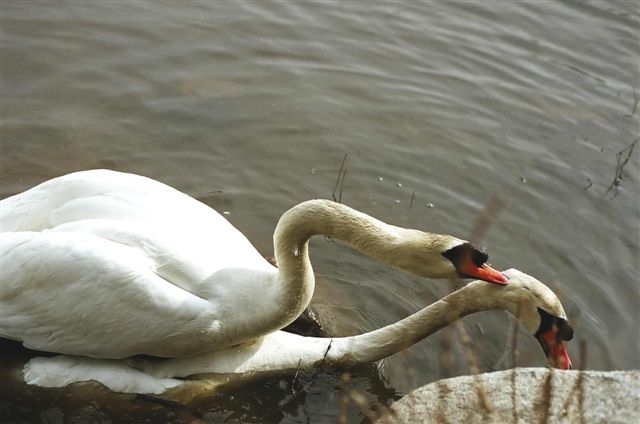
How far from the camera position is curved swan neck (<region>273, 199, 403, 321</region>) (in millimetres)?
5527

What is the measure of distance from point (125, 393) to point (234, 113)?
392 centimetres

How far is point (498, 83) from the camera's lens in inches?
400

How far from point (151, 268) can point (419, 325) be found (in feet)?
5.79

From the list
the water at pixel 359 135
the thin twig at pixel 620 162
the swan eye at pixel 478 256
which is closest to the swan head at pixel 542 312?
the water at pixel 359 135

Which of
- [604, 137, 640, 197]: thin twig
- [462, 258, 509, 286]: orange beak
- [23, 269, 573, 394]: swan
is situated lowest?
[23, 269, 573, 394]: swan

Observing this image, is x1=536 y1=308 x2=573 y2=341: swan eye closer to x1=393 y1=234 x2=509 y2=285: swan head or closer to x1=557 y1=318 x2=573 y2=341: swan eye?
x1=557 y1=318 x2=573 y2=341: swan eye

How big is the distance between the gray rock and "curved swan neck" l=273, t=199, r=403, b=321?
0.87m

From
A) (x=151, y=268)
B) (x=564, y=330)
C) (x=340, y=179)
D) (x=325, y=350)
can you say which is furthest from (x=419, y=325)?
(x=340, y=179)

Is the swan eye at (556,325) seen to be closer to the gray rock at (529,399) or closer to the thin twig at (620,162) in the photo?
the gray rock at (529,399)

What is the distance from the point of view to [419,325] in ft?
19.6

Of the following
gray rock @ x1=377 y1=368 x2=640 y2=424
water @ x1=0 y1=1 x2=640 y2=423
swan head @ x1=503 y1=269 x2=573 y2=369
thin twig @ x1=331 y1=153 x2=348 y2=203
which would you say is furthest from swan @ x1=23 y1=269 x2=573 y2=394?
thin twig @ x1=331 y1=153 x2=348 y2=203

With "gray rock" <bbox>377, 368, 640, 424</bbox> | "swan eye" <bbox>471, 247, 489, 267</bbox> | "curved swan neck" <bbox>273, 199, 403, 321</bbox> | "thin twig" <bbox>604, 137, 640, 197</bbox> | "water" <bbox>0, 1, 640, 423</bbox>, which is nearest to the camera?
"gray rock" <bbox>377, 368, 640, 424</bbox>

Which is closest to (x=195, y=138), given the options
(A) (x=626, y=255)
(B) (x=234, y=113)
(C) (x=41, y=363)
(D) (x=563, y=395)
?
(B) (x=234, y=113)

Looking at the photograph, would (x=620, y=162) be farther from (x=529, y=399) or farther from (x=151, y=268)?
(x=151, y=268)
